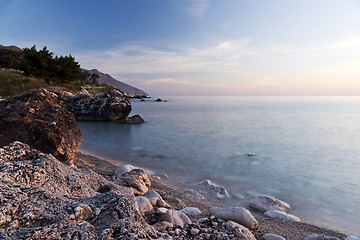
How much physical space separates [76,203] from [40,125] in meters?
5.08

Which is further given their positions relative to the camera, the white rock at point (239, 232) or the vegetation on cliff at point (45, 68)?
the vegetation on cliff at point (45, 68)

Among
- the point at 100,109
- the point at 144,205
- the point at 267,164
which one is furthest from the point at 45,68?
the point at 144,205

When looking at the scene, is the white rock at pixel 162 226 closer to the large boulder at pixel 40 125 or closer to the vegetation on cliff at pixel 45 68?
the large boulder at pixel 40 125

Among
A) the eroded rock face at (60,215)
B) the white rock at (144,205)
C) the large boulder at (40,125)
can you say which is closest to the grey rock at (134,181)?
the white rock at (144,205)

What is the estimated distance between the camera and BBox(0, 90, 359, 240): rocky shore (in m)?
1.67

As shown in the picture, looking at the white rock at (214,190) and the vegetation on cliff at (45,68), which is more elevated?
the vegetation on cliff at (45,68)

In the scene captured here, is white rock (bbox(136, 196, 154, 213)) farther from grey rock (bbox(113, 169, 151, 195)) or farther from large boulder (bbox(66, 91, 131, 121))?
large boulder (bbox(66, 91, 131, 121))

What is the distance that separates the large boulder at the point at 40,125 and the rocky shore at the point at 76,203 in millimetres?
23

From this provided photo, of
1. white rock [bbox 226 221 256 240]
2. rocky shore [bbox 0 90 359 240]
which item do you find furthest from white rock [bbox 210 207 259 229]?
white rock [bbox 226 221 256 240]

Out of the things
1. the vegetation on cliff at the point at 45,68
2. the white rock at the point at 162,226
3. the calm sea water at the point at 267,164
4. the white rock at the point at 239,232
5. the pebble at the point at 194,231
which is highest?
the vegetation on cliff at the point at 45,68

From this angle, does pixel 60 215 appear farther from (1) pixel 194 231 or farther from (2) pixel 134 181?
(2) pixel 134 181

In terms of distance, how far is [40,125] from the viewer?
19.5 ft

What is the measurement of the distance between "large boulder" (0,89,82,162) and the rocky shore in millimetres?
23

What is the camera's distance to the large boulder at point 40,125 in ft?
18.8
